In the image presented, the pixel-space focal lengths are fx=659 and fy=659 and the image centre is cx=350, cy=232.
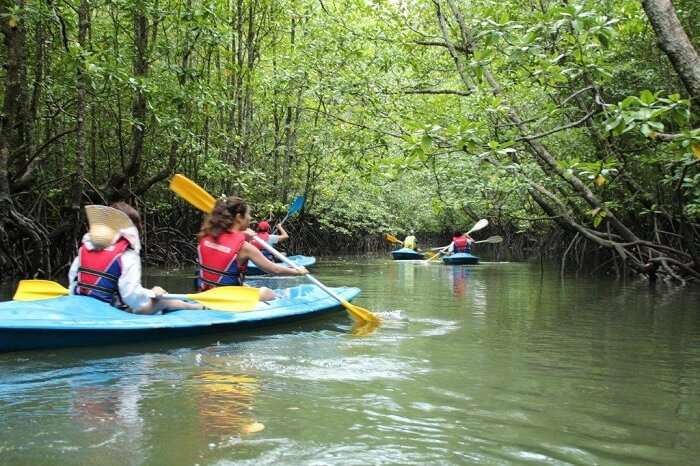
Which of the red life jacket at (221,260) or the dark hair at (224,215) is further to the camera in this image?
the red life jacket at (221,260)

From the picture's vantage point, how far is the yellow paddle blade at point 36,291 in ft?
15.5

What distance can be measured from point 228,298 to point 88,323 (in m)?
1.21

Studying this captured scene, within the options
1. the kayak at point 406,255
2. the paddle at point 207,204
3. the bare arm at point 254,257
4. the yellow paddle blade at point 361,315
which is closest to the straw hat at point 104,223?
the bare arm at point 254,257

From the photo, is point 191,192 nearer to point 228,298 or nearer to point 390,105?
point 228,298

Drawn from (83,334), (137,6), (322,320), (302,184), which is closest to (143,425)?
(83,334)

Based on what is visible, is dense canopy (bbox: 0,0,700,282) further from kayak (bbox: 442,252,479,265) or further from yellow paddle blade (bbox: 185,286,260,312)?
kayak (bbox: 442,252,479,265)

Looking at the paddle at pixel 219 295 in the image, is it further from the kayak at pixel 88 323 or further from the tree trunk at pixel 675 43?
the tree trunk at pixel 675 43

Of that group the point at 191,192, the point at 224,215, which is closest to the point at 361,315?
the point at 224,215

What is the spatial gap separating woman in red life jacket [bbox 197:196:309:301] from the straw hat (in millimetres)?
901

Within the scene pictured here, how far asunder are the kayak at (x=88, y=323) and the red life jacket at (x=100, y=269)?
0.12 meters

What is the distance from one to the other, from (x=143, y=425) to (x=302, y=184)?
16.7 m

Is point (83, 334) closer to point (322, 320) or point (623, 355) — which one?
point (322, 320)

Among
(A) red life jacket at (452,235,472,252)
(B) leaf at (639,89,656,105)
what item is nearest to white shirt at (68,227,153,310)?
(B) leaf at (639,89,656,105)

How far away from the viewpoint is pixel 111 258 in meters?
4.45
